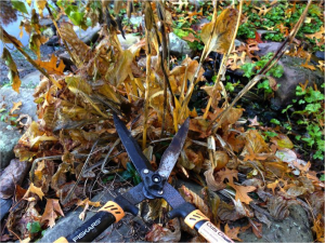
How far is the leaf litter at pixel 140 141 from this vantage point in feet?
4.40

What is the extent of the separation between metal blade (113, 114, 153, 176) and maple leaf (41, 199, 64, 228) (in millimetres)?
532

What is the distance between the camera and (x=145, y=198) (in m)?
1.21

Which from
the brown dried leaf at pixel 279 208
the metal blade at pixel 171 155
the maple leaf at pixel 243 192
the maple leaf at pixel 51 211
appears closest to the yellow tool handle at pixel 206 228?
the metal blade at pixel 171 155

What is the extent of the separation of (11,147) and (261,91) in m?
2.40

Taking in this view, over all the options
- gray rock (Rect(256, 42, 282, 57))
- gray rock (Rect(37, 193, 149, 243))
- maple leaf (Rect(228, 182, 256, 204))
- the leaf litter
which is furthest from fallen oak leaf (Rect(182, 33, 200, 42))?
gray rock (Rect(37, 193, 149, 243))

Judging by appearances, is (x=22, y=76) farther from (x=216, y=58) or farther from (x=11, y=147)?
(x=216, y=58)

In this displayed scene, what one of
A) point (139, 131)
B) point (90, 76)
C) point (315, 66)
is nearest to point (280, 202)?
point (139, 131)

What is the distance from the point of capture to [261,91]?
8.91 ft

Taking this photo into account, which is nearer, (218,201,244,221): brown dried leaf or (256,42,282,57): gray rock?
(218,201,244,221): brown dried leaf

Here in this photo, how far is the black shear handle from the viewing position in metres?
1.01

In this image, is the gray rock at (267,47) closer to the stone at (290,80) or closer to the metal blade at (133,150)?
the stone at (290,80)

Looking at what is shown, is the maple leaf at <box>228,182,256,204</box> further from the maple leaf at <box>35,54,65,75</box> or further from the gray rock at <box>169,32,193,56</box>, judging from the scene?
the gray rock at <box>169,32,193,56</box>

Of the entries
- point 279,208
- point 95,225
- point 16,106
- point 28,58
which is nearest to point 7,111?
point 16,106

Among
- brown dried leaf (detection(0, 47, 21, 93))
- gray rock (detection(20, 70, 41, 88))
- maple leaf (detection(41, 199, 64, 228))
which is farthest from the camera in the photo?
gray rock (detection(20, 70, 41, 88))
